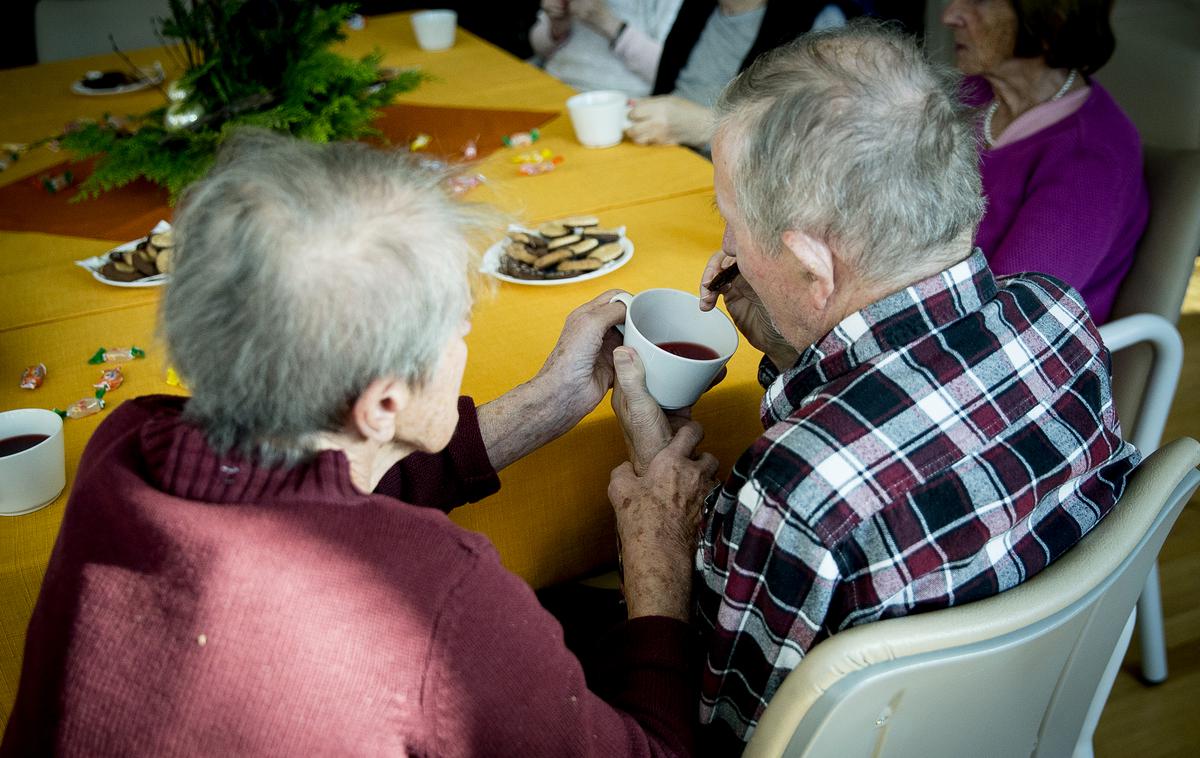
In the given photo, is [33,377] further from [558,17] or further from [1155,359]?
[558,17]

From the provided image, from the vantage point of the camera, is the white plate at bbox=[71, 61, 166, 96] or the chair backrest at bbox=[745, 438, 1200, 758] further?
the white plate at bbox=[71, 61, 166, 96]

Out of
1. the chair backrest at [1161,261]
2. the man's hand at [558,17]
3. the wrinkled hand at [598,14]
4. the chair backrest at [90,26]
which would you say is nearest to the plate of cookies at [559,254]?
the chair backrest at [1161,261]

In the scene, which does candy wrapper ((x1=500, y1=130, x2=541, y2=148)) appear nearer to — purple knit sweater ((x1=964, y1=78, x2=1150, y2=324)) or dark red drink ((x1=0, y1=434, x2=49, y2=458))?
purple knit sweater ((x1=964, y1=78, x2=1150, y2=324))

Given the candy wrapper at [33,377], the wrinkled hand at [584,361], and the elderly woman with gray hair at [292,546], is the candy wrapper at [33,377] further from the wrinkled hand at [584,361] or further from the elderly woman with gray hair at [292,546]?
the wrinkled hand at [584,361]

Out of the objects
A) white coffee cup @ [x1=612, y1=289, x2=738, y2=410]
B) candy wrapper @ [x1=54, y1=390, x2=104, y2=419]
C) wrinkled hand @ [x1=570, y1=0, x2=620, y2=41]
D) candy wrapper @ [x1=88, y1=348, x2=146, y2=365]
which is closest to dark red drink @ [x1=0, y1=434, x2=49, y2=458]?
candy wrapper @ [x1=54, y1=390, x2=104, y2=419]

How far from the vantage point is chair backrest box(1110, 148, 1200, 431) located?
1565 millimetres

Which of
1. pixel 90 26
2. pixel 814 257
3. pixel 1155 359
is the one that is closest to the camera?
pixel 814 257

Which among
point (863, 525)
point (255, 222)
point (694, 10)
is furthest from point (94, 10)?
point (863, 525)

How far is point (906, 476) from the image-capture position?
855mm

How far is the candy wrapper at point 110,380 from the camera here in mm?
1330

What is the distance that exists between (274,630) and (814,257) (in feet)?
2.01

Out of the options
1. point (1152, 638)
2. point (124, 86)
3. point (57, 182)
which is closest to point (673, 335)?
point (1152, 638)

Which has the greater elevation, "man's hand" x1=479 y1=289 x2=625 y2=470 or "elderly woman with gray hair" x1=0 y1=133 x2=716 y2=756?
"elderly woman with gray hair" x1=0 y1=133 x2=716 y2=756

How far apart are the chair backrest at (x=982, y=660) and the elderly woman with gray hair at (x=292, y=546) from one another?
20 cm
